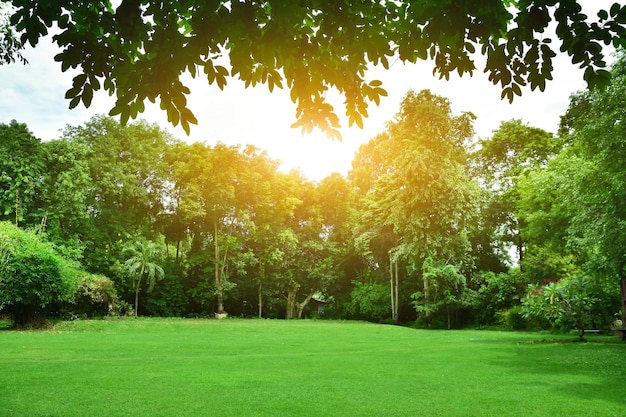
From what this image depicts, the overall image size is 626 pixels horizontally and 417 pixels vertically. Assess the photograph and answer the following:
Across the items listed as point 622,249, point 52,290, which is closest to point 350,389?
point 622,249

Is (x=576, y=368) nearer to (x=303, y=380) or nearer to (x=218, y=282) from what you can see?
(x=303, y=380)

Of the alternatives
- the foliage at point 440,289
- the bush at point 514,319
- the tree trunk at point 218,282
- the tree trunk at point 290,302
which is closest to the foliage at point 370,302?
the foliage at point 440,289

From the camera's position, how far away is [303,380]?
911cm

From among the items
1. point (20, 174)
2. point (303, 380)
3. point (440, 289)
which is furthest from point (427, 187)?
point (20, 174)

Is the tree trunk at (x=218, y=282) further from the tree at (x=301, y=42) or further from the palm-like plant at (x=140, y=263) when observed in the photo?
the tree at (x=301, y=42)

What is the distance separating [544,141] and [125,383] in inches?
1343

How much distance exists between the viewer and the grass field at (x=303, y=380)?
22.8 ft

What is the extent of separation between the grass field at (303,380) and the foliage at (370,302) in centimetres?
2032

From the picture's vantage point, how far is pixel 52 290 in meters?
19.9

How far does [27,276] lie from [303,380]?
15.3 m

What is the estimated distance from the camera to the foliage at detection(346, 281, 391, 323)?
3566cm

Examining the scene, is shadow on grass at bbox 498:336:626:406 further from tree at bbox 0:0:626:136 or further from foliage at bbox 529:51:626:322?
tree at bbox 0:0:626:136

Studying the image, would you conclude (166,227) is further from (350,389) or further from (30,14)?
(30,14)

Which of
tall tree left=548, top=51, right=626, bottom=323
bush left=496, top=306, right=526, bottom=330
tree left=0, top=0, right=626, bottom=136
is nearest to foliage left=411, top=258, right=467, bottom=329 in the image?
bush left=496, top=306, right=526, bottom=330
